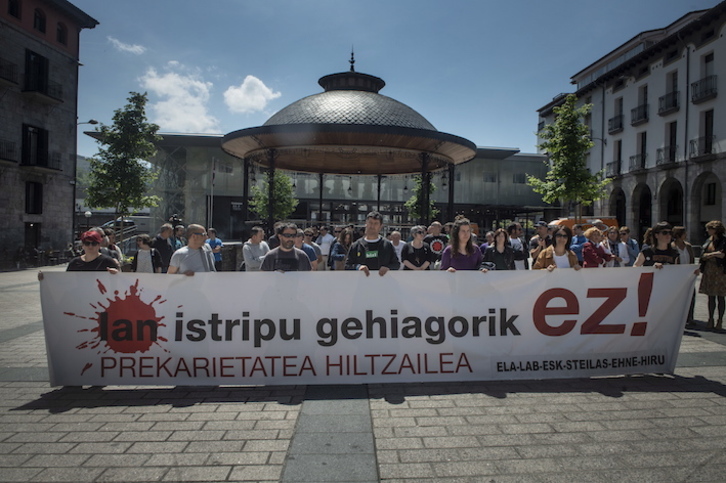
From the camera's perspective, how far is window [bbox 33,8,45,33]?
2584cm

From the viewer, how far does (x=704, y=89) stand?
1089 inches

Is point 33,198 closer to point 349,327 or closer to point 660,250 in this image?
point 349,327

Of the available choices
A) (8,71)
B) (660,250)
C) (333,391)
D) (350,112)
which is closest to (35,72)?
(8,71)

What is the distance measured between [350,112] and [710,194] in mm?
29068

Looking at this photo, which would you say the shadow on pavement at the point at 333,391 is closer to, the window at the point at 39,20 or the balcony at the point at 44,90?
the balcony at the point at 44,90

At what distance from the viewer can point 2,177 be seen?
931 inches

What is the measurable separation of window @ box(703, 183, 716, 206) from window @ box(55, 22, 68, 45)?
43.7 meters

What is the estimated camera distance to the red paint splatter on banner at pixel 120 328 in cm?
485

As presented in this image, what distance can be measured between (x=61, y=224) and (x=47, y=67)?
9.37 metres

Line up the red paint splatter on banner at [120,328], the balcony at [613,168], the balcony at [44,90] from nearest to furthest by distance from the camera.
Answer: the red paint splatter on banner at [120,328]
the balcony at [44,90]
the balcony at [613,168]

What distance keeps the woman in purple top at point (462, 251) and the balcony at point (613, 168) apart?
3576 centimetres

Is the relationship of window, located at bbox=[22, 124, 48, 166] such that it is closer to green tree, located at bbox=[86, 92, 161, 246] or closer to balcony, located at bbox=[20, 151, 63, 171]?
balcony, located at bbox=[20, 151, 63, 171]

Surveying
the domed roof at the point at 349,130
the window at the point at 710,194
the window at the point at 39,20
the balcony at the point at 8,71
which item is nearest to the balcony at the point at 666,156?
the window at the point at 710,194

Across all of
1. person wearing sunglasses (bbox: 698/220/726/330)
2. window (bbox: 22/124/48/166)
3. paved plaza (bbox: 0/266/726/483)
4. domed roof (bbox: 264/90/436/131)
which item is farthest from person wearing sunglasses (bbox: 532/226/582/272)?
window (bbox: 22/124/48/166)
